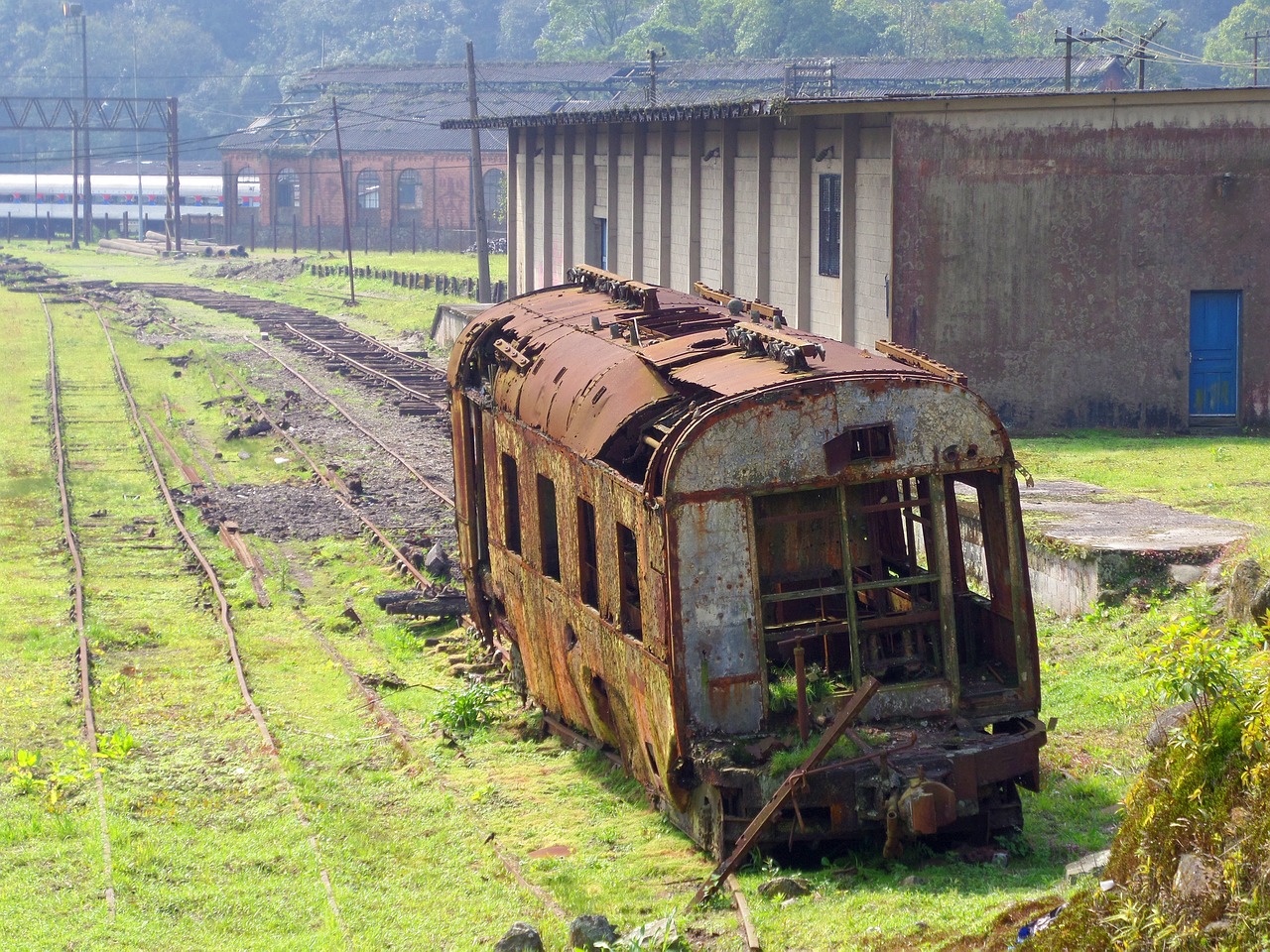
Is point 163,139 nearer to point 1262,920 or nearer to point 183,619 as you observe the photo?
point 183,619

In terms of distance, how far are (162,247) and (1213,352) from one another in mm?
61140

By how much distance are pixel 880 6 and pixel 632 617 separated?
83.9 meters

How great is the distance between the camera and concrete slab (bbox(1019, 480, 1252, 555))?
1273cm

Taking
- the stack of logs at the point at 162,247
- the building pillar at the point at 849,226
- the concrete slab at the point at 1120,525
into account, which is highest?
the stack of logs at the point at 162,247

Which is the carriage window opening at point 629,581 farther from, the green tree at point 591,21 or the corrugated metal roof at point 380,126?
the green tree at point 591,21

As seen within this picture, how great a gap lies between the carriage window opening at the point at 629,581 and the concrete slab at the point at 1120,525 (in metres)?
4.64

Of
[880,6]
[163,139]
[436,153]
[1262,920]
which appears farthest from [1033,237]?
[163,139]

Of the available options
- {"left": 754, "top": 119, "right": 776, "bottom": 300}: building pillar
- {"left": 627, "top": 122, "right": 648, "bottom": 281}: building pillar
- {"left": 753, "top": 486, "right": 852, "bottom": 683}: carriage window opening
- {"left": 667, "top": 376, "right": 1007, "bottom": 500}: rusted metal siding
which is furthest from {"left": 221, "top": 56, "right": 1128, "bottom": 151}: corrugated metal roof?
{"left": 667, "top": 376, "right": 1007, "bottom": 500}: rusted metal siding

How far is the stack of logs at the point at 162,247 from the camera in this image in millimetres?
69750

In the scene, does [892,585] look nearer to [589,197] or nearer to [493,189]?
[589,197]

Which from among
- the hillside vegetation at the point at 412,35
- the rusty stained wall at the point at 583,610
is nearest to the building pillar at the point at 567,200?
the rusty stained wall at the point at 583,610

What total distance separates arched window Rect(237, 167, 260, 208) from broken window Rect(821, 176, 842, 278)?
60.8 m

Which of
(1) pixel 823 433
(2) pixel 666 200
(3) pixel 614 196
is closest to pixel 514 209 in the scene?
(3) pixel 614 196

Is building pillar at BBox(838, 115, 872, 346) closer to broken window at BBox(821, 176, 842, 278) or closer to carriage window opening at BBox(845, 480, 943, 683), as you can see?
broken window at BBox(821, 176, 842, 278)
